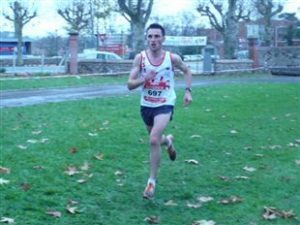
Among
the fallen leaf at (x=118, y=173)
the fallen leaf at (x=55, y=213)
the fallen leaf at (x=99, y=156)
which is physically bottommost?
the fallen leaf at (x=99, y=156)

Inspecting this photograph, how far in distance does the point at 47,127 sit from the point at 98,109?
155 inches

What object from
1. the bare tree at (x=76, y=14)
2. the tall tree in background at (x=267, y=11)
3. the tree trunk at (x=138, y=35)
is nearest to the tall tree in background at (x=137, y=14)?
the tree trunk at (x=138, y=35)

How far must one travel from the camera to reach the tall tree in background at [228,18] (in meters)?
45.1

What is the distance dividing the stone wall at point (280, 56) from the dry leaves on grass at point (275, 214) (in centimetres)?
3762

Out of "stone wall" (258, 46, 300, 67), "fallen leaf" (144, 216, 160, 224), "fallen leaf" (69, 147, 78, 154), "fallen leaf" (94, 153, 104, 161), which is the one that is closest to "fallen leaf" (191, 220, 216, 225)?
"fallen leaf" (144, 216, 160, 224)

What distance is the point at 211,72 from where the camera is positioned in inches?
1503

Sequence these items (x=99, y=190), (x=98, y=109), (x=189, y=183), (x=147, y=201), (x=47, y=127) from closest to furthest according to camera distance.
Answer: (x=147, y=201) → (x=99, y=190) → (x=189, y=183) → (x=47, y=127) → (x=98, y=109)

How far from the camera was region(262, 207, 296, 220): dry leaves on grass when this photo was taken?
240 inches

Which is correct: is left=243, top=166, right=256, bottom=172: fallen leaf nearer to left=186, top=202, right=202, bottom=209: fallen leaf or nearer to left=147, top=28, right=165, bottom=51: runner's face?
left=186, top=202, right=202, bottom=209: fallen leaf

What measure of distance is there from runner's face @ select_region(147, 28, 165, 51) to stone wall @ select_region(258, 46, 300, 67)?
121ft

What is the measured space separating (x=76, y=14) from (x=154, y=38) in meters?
64.0

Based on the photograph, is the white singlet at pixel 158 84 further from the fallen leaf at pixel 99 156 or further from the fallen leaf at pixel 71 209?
the fallen leaf at pixel 99 156

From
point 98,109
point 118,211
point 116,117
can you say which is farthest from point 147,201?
point 98,109

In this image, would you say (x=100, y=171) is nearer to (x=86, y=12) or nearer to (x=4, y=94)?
(x=4, y=94)
